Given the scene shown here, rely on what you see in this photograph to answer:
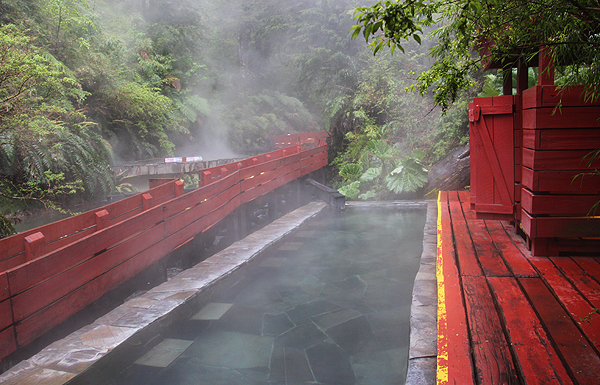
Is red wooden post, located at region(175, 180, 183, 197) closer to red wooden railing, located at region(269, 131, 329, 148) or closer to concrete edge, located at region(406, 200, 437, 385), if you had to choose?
concrete edge, located at region(406, 200, 437, 385)

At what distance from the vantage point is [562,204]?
2822mm

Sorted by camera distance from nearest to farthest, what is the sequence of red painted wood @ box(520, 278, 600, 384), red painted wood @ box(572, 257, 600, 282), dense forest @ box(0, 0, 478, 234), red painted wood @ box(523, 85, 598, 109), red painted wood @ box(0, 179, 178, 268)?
red painted wood @ box(520, 278, 600, 384) < red painted wood @ box(572, 257, 600, 282) < red painted wood @ box(523, 85, 598, 109) < red painted wood @ box(0, 179, 178, 268) < dense forest @ box(0, 0, 478, 234)

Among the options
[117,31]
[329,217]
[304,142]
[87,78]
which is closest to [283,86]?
[304,142]

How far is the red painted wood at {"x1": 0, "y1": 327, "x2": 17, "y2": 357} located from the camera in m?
2.80

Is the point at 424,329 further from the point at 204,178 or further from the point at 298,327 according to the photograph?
the point at 204,178

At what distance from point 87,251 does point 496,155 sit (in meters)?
4.16

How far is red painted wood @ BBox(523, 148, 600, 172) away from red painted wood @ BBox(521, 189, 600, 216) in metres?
0.21

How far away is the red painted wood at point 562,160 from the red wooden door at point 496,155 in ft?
3.01

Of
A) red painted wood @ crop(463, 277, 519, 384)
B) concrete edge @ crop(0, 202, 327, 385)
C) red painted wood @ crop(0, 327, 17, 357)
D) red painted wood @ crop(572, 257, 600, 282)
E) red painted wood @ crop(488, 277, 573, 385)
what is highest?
red painted wood @ crop(572, 257, 600, 282)

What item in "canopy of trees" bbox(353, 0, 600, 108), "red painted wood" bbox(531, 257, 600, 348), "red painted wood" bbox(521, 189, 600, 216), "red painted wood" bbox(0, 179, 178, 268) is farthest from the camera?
"red painted wood" bbox(0, 179, 178, 268)

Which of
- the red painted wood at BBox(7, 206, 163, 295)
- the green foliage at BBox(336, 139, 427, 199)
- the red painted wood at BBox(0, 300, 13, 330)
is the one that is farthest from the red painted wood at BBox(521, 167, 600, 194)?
the green foliage at BBox(336, 139, 427, 199)

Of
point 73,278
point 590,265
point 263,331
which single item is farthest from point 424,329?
point 73,278

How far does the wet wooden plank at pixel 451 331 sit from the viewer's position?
1.77 m

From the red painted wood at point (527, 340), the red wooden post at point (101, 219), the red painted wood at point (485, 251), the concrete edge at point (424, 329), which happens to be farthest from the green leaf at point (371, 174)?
the red painted wood at point (527, 340)
